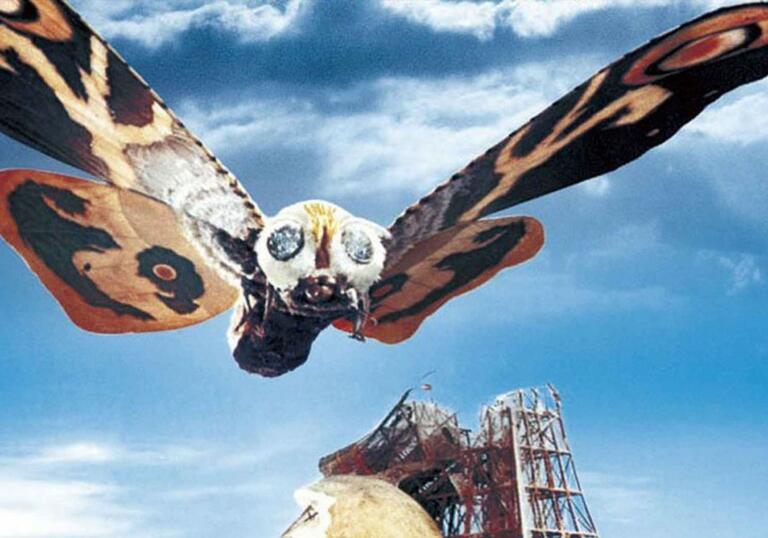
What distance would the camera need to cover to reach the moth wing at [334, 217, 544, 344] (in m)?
10.5

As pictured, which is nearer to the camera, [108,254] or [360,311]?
[360,311]

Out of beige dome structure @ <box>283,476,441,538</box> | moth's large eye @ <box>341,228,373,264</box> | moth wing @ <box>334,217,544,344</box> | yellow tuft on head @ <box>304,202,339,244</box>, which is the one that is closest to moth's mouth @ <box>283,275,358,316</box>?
moth's large eye @ <box>341,228,373,264</box>

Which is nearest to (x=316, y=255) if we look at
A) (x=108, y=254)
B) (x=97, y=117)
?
(x=97, y=117)

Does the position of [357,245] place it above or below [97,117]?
below

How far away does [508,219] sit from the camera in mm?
10547

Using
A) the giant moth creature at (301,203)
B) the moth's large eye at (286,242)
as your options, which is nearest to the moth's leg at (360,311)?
the giant moth creature at (301,203)

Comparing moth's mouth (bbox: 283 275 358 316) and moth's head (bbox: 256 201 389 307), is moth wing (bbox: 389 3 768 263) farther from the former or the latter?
moth's mouth (bbox: 283 275 358 316)

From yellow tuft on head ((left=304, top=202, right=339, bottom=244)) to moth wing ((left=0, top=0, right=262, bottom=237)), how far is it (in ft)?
1.81

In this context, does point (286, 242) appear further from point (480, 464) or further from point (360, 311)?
point (480, 464)

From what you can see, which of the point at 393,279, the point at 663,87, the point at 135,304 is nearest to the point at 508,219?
the point at 393,279

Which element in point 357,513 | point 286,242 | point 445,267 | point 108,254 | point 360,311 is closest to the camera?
point 286,242

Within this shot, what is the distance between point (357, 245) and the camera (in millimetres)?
7082

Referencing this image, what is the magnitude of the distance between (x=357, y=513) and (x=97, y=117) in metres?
4.86

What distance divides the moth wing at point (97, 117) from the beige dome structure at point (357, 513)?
3.12m
